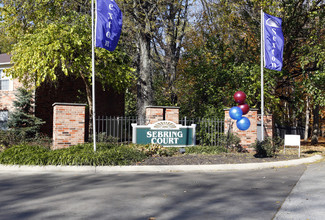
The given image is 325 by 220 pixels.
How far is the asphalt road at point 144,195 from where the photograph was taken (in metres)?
6.02

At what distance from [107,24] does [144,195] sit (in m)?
7.31

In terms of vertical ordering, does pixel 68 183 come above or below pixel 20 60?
below

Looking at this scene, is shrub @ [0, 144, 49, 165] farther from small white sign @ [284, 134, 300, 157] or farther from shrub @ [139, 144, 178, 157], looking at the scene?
small white sign @ [284, 134, 300, 157]

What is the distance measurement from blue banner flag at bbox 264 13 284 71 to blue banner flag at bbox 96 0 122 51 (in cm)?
676

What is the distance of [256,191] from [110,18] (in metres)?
8.09

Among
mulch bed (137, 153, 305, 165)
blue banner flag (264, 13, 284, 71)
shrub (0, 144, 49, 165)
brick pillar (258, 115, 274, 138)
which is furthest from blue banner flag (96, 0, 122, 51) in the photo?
brick pillar (258, 115, 274, 138)

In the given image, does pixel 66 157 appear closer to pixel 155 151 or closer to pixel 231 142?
pixel 155 151

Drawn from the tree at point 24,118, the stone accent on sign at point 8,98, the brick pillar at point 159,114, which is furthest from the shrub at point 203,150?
the stone accent on sign at point 8,98

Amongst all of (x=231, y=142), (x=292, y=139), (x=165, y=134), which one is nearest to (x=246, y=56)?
(x=231, y=142)

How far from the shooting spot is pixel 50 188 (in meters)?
8.20

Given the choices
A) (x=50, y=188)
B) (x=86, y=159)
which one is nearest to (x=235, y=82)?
(x=86, y=159)

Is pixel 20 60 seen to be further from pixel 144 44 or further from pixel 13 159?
pixel 13 159

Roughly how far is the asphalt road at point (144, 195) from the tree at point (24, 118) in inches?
397

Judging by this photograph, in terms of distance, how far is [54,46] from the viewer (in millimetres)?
16594
